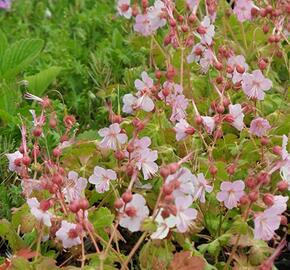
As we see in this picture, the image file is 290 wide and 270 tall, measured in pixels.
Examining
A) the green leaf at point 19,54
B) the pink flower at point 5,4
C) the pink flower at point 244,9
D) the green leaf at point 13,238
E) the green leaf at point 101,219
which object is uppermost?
the pink flower at point 244,9

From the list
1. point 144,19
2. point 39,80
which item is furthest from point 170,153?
point 39,80

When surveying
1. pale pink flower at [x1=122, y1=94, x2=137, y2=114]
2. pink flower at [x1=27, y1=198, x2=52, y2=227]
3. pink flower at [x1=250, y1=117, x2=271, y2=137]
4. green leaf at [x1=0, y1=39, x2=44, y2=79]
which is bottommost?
green leaf at [x1=0, y1=39, x2=44, y2=79]

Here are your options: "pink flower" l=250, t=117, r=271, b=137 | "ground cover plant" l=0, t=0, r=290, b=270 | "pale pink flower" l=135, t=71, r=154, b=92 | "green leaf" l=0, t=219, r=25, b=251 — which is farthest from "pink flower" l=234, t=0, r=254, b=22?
"green leaf" l=0, t=219, r=25, b=251

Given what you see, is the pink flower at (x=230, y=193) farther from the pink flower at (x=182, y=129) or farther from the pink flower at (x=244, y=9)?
the pink flower at (x=244, y=9)

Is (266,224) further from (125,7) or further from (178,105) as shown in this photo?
(125,7)

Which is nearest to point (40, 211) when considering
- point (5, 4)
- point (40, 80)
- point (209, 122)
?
point (209, 122)

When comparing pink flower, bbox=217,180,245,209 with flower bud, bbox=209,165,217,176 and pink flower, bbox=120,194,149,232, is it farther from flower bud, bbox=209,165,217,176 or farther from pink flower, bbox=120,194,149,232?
pink flower, bbox=120,194,149,232

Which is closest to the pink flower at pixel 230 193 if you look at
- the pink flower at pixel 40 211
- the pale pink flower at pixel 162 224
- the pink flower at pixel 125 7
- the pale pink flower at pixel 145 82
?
the pale pink flower at pixel 162 224
